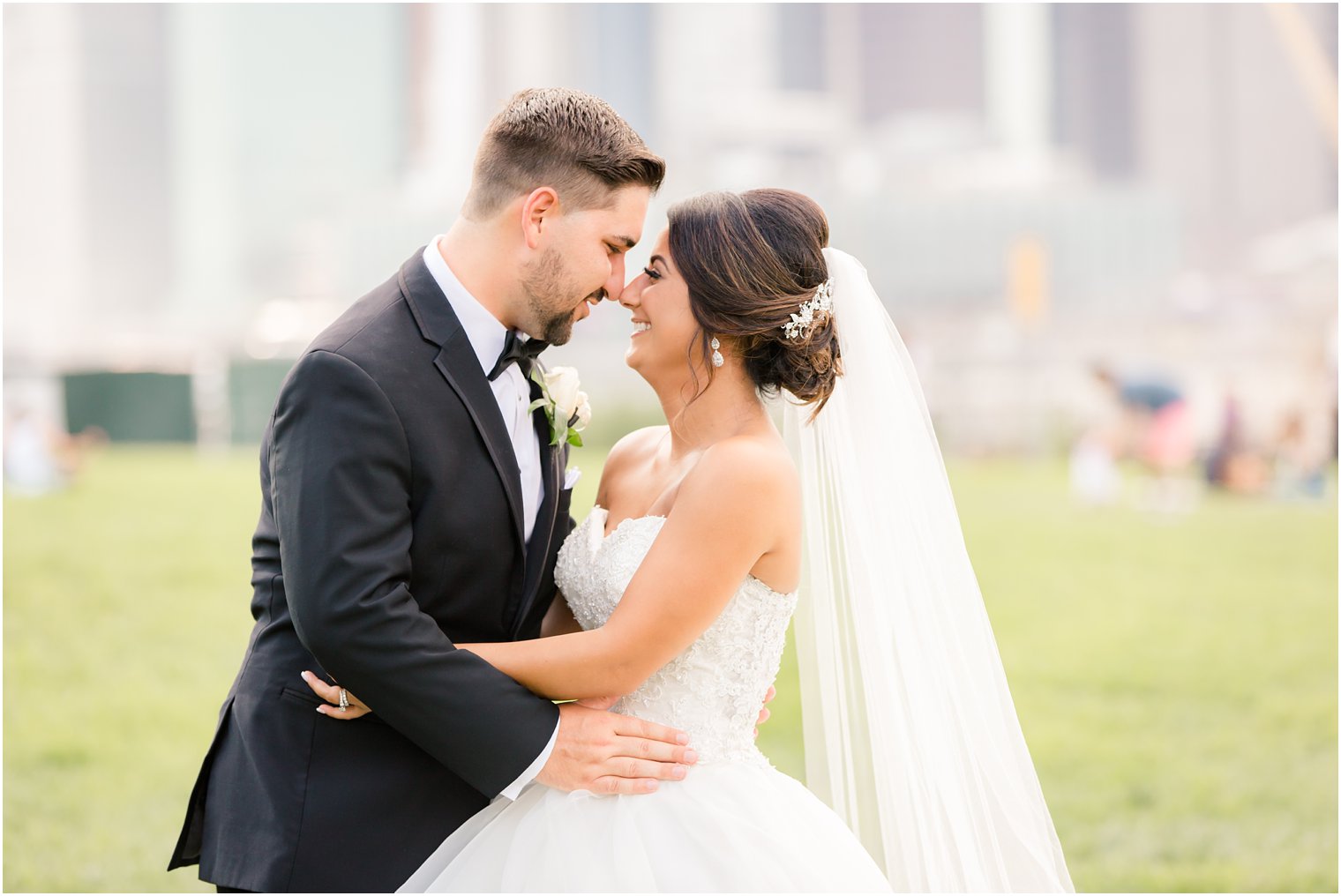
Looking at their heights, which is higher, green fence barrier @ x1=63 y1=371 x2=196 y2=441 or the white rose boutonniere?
the white rose boutonniere

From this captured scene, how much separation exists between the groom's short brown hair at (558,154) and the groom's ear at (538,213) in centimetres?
3

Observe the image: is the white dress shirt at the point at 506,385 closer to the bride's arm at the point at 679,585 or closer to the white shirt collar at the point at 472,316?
the white shirt collar at the point at 472,316

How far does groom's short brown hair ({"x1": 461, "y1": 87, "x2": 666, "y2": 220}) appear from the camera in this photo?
8.50 feet

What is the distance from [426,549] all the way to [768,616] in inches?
35.1

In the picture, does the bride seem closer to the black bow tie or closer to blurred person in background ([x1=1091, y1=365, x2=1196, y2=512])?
the black bow tie

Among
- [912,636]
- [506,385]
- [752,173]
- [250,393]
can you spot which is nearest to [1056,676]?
[912,636]

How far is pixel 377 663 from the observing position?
7.25ft

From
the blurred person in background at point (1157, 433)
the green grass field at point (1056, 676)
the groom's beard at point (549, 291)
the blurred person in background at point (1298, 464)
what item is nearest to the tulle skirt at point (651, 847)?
the groom's beard at point (549, 291)

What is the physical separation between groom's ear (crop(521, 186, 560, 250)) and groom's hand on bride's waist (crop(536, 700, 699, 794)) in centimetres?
108

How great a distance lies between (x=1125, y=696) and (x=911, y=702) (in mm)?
6497

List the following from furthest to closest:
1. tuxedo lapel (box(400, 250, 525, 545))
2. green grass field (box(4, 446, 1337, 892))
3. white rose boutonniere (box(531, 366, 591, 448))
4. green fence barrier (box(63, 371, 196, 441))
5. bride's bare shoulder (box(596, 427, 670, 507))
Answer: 1. green fence barrier (box(63, 371, 196, 441))
2. green grass field (box(4, 446, 1337, 892))
3. bride's bare shoulder (box(596, 427, 670, 507))
4. white rose boutonniere (box(531, 366, 591, 448))
5. tuxedo lapel (box(400, 250, 525, 545))

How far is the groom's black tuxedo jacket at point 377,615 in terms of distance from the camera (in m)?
2.21

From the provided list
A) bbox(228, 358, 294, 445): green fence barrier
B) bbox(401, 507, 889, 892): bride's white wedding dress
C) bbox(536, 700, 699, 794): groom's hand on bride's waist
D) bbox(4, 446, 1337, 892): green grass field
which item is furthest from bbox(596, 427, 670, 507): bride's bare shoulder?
bbox(228, 358, 294, 445): green fence barrier

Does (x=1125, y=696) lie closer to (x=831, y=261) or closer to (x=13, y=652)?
(x=831, y=261)
